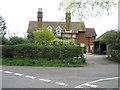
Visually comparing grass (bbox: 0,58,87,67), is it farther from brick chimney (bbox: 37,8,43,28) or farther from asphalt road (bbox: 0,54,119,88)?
brick chimney (bbox: 37,8,43,28)

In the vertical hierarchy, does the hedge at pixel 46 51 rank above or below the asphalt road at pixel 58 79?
above

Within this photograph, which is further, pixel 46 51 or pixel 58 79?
pixel 46 51

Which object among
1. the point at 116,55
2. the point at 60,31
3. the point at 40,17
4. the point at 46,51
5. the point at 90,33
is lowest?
the point at 116,55

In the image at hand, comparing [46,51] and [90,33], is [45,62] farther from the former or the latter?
[90,33]

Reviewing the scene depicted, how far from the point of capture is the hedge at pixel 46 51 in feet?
66.1

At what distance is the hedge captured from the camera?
66.1 ft

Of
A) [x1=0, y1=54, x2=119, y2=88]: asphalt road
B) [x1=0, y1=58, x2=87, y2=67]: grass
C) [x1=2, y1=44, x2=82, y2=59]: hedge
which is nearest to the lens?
[x1=0, y1=54, x2=119, y2=88]: asphalt road

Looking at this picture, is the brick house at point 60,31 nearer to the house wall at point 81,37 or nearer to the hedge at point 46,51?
the house wall at point 81,37

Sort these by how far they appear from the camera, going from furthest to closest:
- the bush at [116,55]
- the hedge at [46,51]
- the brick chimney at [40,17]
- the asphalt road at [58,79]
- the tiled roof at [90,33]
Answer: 1. the tiled roof at [90,33]
2. the brick chimney at [40,17]
3. the bush at [116,55]
4. the hedge at [46,51]
5. the asphalt road at [58,79]

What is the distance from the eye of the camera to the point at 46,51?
66.7ft

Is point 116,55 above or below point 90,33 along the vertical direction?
below

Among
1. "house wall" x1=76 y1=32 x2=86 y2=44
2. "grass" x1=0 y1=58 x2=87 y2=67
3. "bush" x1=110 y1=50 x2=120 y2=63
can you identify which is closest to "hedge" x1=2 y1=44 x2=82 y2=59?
"grass" x1=0 y1=58 x2=87 y2=67

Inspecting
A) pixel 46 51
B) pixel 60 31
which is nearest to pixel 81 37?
pixel 60 31

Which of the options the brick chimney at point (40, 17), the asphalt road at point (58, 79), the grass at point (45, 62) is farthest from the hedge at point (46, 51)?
the brick chimney at point (40, 17)
